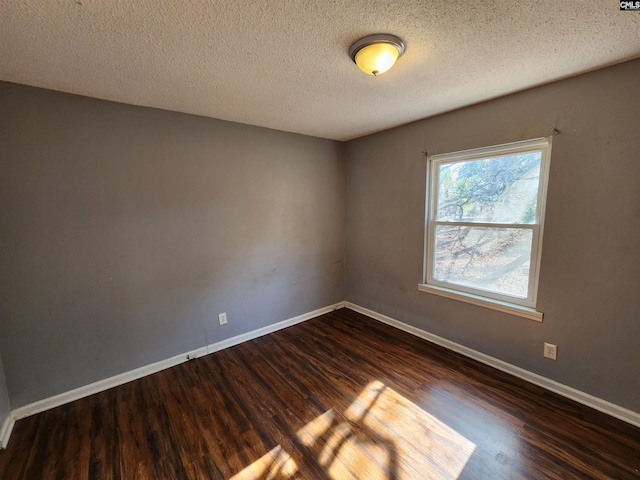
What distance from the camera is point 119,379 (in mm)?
2227

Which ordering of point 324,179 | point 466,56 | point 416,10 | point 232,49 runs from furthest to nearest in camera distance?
point 324,179 → point 466,56 → point 232,49 → point 416,10

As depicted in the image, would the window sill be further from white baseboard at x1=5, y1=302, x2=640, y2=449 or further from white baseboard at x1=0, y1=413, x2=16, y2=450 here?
white baseboard at x1=0, y1=413, x2=16, y2=450

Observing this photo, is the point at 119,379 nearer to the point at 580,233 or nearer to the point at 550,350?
the point at 550,350

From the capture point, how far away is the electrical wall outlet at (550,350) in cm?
202

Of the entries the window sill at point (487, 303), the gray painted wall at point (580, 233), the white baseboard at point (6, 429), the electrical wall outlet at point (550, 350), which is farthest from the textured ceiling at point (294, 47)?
the white baseboard at point (6, 429)

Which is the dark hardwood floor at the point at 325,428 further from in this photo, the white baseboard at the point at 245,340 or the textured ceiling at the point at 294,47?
the textured ceiling at the point at 294,47

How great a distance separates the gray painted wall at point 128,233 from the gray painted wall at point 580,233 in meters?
1.94

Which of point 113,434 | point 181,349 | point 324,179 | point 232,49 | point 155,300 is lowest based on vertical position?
point 113,434

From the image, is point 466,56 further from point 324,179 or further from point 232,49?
point 324,179

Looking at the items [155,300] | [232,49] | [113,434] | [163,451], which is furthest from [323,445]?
[232,49]

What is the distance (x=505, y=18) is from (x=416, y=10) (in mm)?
448

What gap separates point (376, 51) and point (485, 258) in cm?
199

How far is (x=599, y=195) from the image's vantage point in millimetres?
1786

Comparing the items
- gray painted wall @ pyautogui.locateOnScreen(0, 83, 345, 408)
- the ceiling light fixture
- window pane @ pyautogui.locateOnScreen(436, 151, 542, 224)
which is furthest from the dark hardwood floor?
the ceiling light fixture
